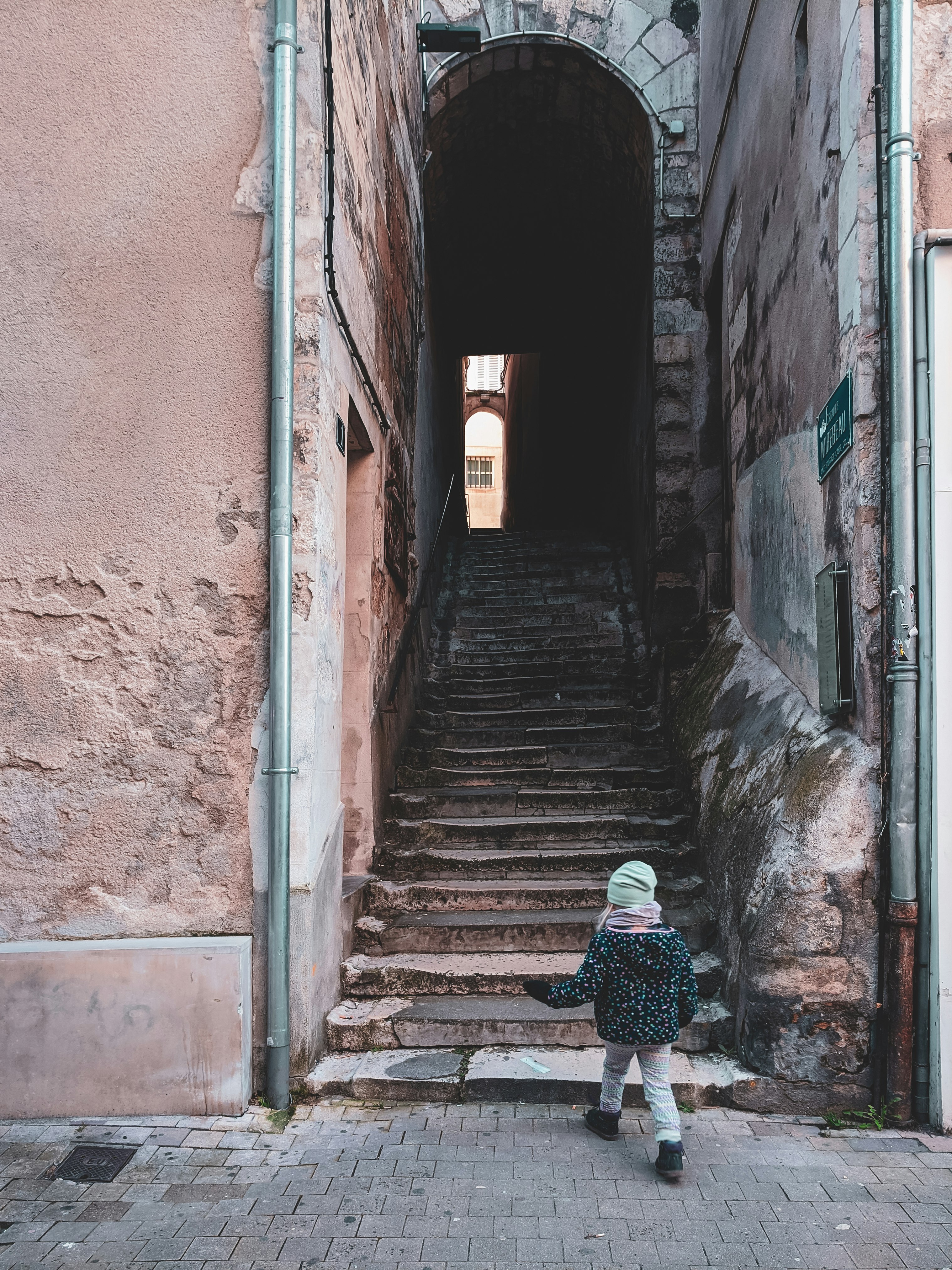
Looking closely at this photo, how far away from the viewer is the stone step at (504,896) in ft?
16.3

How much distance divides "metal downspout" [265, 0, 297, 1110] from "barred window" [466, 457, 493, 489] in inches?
1268

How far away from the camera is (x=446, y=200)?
9555 mm

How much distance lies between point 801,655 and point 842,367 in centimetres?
145

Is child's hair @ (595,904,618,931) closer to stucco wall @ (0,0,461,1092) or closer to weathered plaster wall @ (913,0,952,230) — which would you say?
stucco wall @ (0,0,461,1092)

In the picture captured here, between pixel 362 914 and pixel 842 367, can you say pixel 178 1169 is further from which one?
pixel 842 367

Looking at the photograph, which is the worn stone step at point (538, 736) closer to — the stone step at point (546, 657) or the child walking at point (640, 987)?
the stone step at point (546, 657)

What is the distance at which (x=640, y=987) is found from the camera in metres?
3.21

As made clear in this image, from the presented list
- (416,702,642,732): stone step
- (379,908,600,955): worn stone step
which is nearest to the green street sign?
(379,908,600,955): worn stone step

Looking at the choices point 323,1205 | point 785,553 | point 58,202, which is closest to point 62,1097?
point 323,1205

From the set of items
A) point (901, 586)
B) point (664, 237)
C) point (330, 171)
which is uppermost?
point (664, 237)

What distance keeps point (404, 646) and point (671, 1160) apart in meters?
4.09

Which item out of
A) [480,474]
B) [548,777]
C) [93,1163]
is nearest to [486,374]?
[480,474]

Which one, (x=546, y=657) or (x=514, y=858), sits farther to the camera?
(x=546, y=657)

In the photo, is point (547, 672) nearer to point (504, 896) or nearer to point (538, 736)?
point (538, 736)
